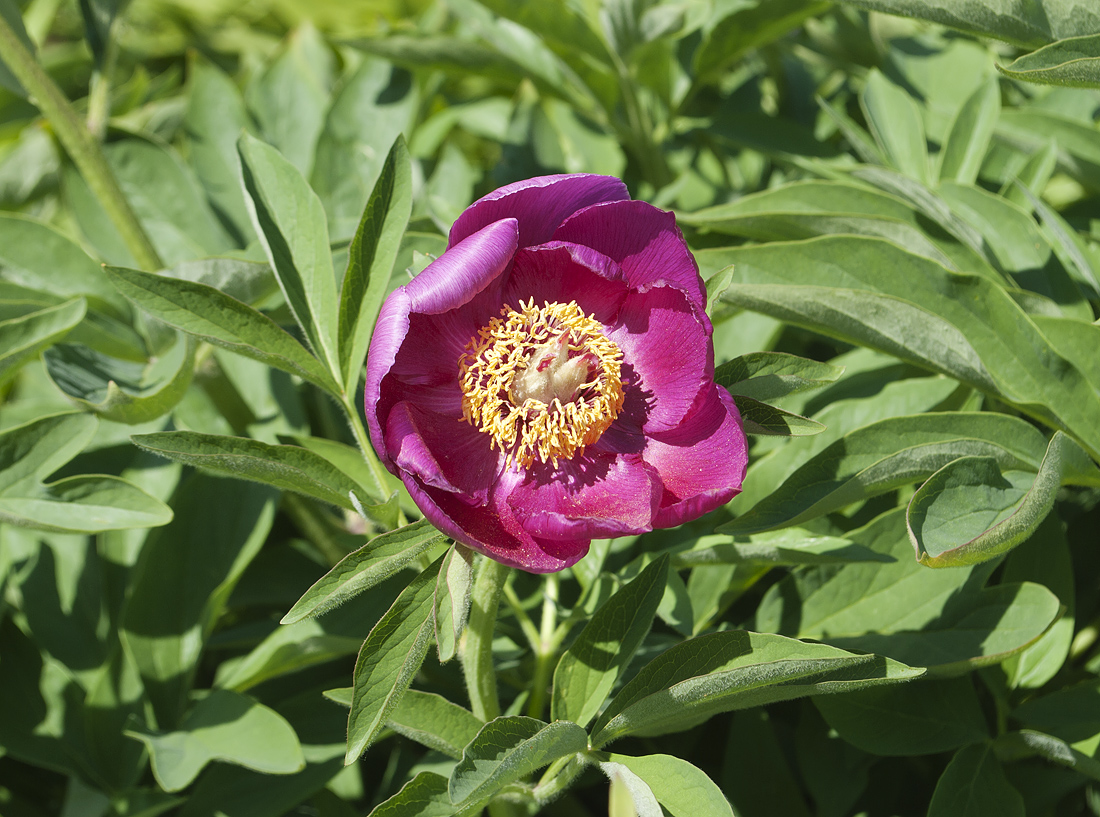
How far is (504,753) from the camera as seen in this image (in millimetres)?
953

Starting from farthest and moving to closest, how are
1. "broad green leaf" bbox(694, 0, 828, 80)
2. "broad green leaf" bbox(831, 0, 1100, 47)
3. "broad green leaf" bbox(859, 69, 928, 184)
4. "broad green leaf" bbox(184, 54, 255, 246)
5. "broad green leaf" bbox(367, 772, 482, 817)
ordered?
1. "broad green leaf" bbox(184, 54, 255, 246)
2. "broad green leaf" bbox(694, 0, 828, 80)
3. "broad green leaf" bbox(859, 69, 928, 184)
4. "broad green leaf" bbox(831, 0, 1100, 47)
5. "broad green leaf" bbox(367, 772, 482, 817)

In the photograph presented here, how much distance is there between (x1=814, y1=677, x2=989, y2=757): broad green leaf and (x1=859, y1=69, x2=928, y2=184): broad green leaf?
32.5 inches

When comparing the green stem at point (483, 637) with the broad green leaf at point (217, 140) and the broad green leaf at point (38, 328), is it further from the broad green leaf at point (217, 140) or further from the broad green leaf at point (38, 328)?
the broad green leaf at point (217, 140)

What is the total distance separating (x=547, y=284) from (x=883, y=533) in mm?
540

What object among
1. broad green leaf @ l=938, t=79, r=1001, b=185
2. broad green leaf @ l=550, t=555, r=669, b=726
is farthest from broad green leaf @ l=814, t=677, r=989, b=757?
broad green leaf @ l=938, t=79, r=1001, b=185

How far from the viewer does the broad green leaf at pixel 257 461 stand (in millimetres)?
956

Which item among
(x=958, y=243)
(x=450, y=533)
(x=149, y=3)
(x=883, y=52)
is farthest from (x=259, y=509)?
(x=149, y=3)

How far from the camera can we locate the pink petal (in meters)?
1.10

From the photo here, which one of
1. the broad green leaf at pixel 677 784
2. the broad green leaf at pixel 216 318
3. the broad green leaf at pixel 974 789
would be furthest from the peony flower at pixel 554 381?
the broad green leaf at pixel 974 789

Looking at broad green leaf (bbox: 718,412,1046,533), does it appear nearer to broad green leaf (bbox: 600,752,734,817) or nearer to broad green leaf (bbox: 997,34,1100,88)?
broad green leaf (bbox: 600,752,734,817)

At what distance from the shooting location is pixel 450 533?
93 cm

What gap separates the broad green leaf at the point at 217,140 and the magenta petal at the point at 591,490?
94cm

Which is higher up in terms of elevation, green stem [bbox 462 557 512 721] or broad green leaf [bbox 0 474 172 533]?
broad green leaf [bbox 0 474 172 533]

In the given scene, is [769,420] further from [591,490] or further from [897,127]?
[897,127]
